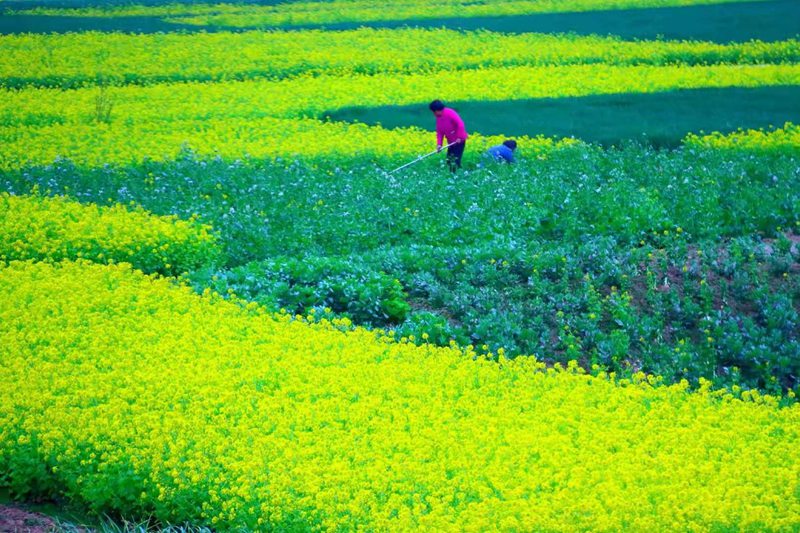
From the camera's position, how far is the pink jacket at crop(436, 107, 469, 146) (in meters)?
16.5

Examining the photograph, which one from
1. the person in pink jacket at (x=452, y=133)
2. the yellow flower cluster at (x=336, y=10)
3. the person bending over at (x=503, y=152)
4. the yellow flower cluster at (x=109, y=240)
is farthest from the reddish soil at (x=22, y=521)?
the yellow flower cluster at (x=336, y=10)

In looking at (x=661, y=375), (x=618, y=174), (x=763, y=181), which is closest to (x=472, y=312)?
(x=661, y=375)

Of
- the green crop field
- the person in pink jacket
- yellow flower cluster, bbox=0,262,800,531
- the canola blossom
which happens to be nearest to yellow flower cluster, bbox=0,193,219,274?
the green crop field

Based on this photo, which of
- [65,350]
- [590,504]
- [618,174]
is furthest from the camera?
[618,174]

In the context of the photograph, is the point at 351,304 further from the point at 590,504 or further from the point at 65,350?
the point at 590,504

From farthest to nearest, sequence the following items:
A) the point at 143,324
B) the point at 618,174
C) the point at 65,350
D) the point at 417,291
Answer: the point at 618,174 < the point at 417,291 < the point at 143,324 < the point at 65,350

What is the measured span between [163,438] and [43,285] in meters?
4.24

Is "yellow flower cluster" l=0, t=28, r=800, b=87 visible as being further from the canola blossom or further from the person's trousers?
the person's trousers

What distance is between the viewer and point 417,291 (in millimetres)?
11719

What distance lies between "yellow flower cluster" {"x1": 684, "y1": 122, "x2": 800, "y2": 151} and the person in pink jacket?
422cm

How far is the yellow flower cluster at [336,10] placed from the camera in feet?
121

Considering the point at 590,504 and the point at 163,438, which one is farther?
the point at 163,438

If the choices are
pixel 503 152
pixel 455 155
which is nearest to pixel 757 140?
pixel 503 152

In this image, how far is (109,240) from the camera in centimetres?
1286
